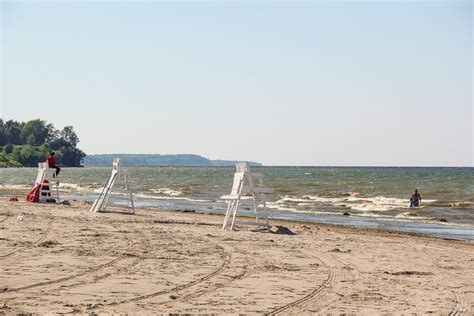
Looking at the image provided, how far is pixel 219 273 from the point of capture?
398 inches

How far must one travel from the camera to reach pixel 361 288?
946 centimetres

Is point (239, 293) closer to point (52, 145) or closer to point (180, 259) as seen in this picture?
point (180, 259)

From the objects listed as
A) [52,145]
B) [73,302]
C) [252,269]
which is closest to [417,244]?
[252,269]

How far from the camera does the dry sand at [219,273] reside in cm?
803

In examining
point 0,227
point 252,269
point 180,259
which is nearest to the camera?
point 252,269

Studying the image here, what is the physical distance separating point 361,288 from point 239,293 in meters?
1.77

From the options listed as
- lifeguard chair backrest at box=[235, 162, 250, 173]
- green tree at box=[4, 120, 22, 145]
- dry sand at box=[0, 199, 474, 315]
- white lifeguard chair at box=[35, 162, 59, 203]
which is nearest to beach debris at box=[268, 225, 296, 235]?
dry sand at box=[0, 199, 474, 315]

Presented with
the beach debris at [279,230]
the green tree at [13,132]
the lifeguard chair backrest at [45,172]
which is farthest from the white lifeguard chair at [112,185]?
the green tree at [13,132]

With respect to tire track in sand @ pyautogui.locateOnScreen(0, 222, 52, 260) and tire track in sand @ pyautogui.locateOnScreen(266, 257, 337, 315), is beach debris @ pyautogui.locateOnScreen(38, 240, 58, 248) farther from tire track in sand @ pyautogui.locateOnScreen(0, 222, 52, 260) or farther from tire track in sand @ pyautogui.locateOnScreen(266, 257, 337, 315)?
tire track in sand @ pyautogui.locateOnScreen(266, 257, 337, 315)

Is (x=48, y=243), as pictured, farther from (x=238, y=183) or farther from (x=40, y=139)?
(x=40, y=139)

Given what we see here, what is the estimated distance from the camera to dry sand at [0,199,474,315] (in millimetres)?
8031

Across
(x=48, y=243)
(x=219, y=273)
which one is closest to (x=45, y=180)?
(x=48, y=243)

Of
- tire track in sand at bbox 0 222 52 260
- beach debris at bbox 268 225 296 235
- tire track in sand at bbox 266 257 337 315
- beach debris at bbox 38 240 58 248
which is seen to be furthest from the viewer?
beach debris at bbox 268 225 296 235

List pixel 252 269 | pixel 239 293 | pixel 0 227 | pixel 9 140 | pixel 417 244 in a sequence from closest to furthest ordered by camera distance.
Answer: pixel 239 293, pixel 252 269, pixel 0 227, pixel 417 244, pixel 9 140
